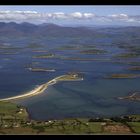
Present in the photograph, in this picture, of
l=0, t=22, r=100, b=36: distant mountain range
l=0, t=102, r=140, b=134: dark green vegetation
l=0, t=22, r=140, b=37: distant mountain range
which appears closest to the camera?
l=0, t=102, r=140, b=134: dark green vegetation

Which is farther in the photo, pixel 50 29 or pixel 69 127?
pixel 50 29

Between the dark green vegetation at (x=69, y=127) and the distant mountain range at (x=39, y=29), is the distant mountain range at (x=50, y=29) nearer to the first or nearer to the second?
the distant mountain range at (x=39, y=29)

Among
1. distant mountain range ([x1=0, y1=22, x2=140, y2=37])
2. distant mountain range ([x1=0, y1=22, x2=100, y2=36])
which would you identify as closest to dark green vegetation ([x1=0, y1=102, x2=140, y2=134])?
distant mountain range ([x1=0, y1=22, x2=140, y2=37])

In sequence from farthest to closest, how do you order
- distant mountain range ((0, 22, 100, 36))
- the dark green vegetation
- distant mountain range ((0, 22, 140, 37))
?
distant mountain range ((0, 22, 100, 36)), distant mountain range ((0, 22, 140, 37)), the dark green vegetation

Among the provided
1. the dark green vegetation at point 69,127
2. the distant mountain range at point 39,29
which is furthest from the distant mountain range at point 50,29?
the dark green vegetation at point 69,127

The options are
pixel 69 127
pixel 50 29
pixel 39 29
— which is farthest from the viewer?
pixel 50 29

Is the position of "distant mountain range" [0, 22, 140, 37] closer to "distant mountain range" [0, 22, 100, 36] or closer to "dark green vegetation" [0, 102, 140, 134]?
"distant mountain range" [0, 22, 100, 36]

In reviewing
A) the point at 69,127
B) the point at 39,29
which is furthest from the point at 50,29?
the point at 69,127

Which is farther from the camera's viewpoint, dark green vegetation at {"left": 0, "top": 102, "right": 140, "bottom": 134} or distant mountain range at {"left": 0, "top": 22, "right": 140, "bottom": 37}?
distant mountain range at {"left": 0, "top": 22, "right": 140, "bottom": 37}

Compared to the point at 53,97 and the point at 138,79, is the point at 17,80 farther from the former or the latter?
the point at 138,79

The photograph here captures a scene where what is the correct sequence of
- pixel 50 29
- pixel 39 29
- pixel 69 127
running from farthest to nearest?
pixel 50 29
pixel 39 29
pixel 69 127

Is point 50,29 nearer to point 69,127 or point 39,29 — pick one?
point 39,29
